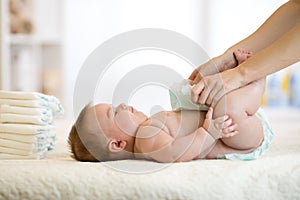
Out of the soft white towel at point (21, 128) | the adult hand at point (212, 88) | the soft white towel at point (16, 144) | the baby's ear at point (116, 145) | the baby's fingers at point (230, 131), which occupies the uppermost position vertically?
the adult hand at point (212, 88)

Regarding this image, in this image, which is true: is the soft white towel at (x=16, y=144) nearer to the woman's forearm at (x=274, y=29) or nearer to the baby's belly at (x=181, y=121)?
the baby's belly at (x=181, y=121)

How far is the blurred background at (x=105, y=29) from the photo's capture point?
11.7 feet

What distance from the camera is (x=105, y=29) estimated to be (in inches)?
147

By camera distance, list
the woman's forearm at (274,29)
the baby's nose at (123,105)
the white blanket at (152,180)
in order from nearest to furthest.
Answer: the white blanket at (152,180) < the baby's nose at (123,105) < the woman's forearm at (274,29)

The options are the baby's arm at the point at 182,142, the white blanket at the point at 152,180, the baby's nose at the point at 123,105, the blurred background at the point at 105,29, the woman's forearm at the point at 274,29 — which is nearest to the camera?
the white blanket at the point at 152,180

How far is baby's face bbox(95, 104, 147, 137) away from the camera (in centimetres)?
132

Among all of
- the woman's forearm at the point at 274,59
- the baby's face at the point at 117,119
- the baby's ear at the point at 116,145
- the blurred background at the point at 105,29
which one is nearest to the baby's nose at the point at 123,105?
the baby's face at the point at 117,119

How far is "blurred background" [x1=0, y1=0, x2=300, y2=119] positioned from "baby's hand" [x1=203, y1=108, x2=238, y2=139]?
2.46 meters

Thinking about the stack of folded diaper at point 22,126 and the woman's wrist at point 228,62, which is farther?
the woman's wrist at point 228,62

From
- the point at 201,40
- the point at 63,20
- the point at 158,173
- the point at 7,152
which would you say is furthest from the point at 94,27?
the point at 158,173

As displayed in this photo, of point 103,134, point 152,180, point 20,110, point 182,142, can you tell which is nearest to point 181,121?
point 182,142

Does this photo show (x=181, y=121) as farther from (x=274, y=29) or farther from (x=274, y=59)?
(x=274, y=29)

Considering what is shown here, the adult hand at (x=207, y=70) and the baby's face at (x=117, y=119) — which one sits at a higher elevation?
the adult hand at (x=207, y=70)

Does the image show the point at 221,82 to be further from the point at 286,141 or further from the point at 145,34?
the point at 286,141
